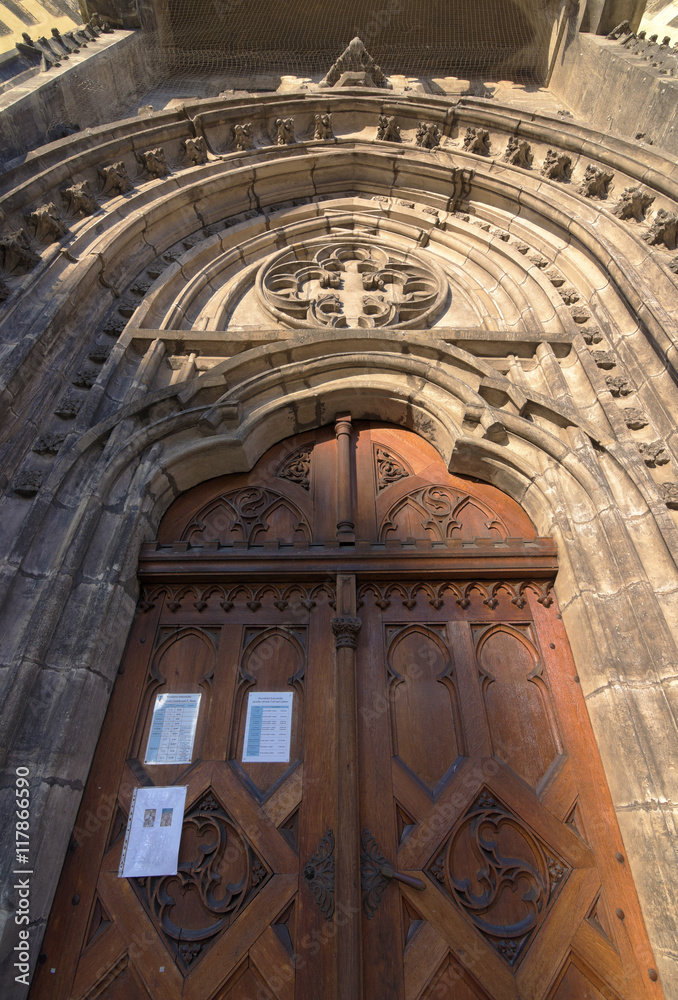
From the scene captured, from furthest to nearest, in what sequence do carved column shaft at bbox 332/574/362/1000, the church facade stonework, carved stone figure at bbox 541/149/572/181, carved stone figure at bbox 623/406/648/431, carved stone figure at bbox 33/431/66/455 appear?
carved stone figure at bbox 541/149/572/181 < carved stone figure at bbox 623/406/648/431 < carved stone figure at bbox 33/431/66/455 < the church facade stonework < carved column shaft at bbox 332/574/362/1000

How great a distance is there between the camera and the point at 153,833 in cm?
324

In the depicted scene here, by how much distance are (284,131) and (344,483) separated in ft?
16.1

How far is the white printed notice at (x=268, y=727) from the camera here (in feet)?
11.5

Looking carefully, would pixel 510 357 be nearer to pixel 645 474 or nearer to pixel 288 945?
pixel 645 474

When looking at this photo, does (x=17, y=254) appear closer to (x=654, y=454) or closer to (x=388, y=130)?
(x=388, y=130)

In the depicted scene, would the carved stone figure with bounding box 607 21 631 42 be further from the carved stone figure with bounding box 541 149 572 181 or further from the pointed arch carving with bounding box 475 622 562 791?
the pointed arch carving with bounding box 475 622 562 791

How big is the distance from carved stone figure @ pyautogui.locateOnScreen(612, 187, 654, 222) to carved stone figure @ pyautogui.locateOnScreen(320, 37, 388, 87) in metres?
4.15

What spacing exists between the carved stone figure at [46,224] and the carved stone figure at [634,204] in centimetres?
504

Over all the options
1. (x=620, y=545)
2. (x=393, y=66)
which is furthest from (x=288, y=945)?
(x=393, y=66)

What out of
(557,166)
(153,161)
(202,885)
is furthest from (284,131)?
(202,885)

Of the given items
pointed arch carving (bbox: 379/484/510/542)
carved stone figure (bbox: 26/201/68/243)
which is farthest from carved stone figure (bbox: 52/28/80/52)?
pointed arch carving (bbox: 379/484/510/542)

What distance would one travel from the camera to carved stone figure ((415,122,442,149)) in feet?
23.3

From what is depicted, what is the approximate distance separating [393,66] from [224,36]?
8.60ft

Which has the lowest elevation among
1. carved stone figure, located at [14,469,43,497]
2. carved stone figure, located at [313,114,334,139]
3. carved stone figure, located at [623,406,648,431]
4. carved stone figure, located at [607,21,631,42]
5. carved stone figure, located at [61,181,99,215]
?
carved stone figure, located at [14,469,43,497]
